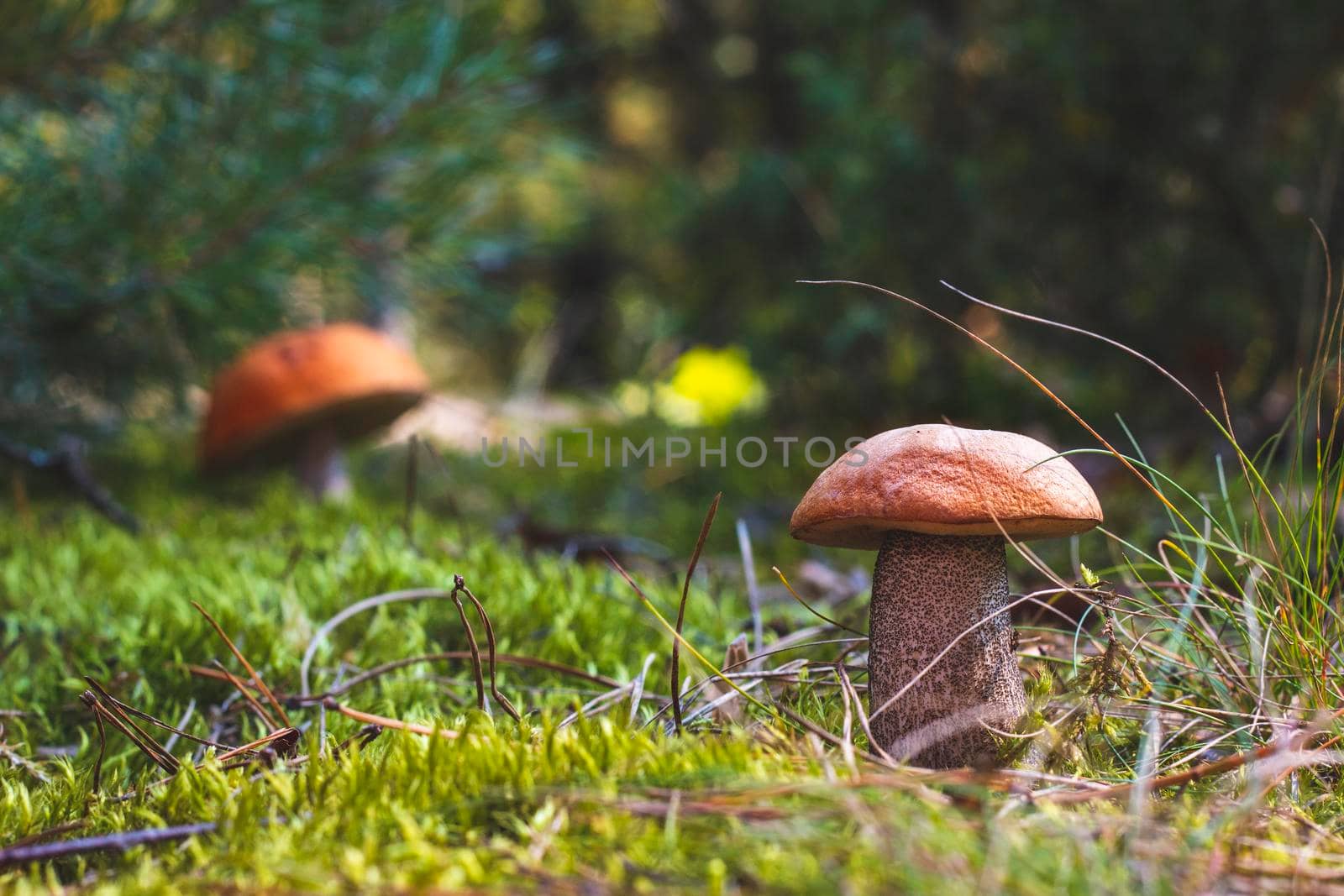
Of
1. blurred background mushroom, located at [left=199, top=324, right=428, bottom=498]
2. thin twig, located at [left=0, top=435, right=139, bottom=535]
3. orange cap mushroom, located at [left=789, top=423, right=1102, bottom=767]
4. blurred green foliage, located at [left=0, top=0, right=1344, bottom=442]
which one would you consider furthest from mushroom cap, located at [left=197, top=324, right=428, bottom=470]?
orange cap mushroom, located at [left=789, top=423, right=1102, bottom=767]

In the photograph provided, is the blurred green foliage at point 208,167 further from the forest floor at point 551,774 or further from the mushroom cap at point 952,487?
the mushroom cap at point 952,487

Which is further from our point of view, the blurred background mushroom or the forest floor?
the blurred background mushroom

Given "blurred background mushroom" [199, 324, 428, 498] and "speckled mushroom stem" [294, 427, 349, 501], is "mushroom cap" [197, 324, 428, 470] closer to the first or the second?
"blurred background mushroom" [199, 324, 428, 498]

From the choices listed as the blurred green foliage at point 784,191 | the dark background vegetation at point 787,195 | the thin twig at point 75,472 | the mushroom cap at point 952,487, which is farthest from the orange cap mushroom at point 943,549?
the thin twig at point 75,472

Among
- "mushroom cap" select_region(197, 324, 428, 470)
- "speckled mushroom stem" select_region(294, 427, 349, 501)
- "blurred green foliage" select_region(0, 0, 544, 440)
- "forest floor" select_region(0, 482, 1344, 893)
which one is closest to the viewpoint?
"forest floor" select_region(0, 482, 1344, 893)

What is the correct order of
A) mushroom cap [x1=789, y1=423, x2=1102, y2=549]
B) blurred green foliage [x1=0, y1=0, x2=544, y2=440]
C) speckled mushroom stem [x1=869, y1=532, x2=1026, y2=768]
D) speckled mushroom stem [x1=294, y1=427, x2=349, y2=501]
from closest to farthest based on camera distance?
mushroom cap [x1=789, y1=423, x2=1102, y2=549]
speckled mushroom stem [x1=869, y1=532, x2=1026, y2=768]
blurred green foliage [x1=0, y1=0, x2=544, y2=440]
speckled mushroom stem [x1=294, y1=427, x2=349, y2=501]

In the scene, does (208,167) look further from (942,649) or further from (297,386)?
(942,649)

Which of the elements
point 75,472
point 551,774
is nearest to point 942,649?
point 551,774

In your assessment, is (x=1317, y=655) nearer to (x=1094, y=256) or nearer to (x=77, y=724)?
(x=77, y=724)
